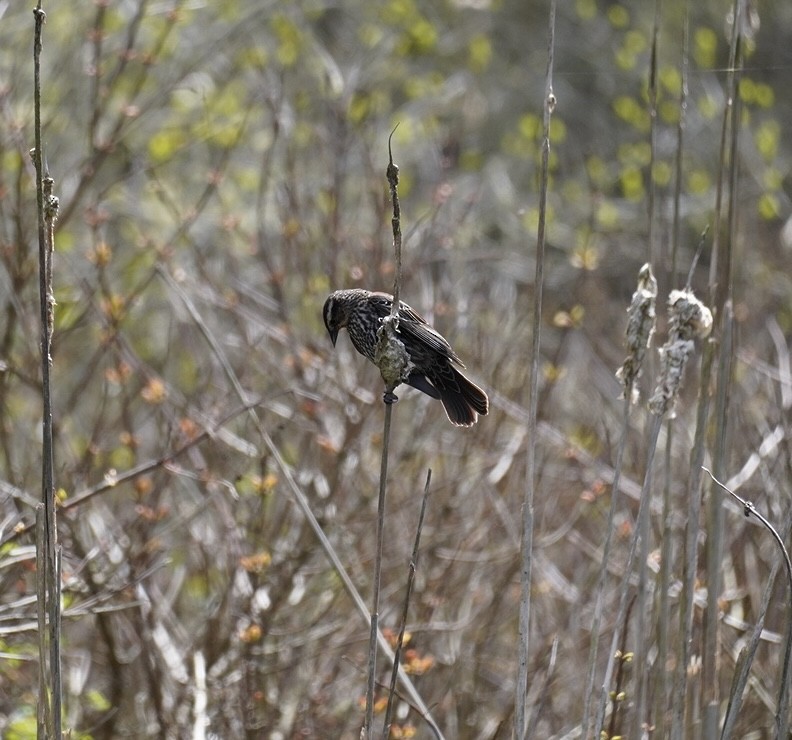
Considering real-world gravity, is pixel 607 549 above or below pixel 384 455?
below

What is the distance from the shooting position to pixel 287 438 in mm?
5426

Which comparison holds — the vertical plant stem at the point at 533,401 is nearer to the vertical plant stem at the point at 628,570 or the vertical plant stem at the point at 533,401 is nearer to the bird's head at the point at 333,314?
the vertical plant stem at the point at 628,570

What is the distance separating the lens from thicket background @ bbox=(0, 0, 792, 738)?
4141 mm

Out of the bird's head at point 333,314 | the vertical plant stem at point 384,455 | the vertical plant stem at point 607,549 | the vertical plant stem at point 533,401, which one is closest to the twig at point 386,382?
the vertical plant stem at point 384,455

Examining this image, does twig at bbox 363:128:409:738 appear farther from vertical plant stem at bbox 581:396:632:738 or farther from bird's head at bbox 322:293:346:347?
bird's head at bbox 322:293:346:347

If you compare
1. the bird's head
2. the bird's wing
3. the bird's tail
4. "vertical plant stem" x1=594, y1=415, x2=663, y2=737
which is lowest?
"vertical plant stem" x1=594, y1=415, x2=663, y2=737

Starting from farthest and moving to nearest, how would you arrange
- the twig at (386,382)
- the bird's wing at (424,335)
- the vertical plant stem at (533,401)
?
the bird's wing at (424,335)
the vertical plant stem at (533,401)
the twig at (386,382)

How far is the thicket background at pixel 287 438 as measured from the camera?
13.6 ft

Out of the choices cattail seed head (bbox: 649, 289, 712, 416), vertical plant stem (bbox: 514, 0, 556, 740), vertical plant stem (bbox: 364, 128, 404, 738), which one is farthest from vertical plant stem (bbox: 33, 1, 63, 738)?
cattail seed head (bbox: 649, 289, 712, 416)

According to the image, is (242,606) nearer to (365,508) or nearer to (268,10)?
(365,508)

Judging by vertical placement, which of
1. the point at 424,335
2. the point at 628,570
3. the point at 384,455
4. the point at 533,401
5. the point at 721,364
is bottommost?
the point at 628,570

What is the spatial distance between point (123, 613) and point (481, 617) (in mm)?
1406

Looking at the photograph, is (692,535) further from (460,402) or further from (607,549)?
(460,402)

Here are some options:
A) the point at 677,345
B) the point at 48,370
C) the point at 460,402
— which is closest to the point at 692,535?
the point at 677,345
